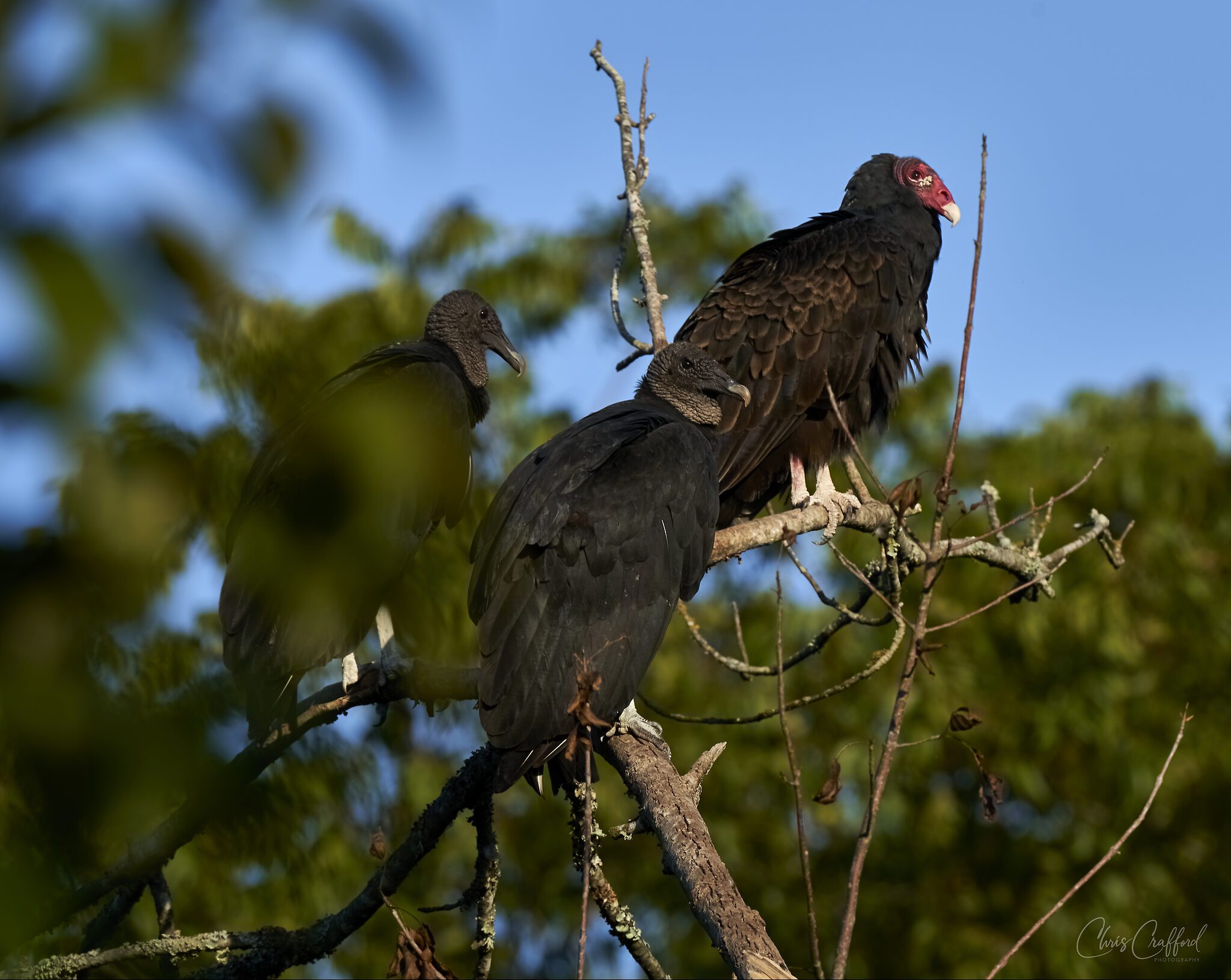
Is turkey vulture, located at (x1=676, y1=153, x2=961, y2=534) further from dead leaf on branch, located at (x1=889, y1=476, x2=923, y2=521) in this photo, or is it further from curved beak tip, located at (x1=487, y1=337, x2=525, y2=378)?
dead leaf on branch, located at (x1=889, y1=476, x2=923, y2=521)

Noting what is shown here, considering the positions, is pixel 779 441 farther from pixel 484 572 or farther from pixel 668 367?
pixel 484 572

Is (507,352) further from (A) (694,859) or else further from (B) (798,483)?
(A) (694,859)

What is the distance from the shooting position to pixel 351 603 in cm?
77

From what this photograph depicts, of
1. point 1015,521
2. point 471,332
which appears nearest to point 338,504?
point 1015,521

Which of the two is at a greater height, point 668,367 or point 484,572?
point 668,367

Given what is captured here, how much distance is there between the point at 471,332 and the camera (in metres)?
4.20

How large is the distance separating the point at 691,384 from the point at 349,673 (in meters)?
1.28

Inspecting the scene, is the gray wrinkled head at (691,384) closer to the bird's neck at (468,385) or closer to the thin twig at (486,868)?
the bird's neck at (468,385)

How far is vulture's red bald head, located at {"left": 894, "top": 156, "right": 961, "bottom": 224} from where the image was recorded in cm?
489

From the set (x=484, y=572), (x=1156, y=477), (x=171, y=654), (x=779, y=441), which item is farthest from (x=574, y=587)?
(x=1156, y=477)

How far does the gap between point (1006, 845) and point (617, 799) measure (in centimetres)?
232

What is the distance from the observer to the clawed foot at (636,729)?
108 inches

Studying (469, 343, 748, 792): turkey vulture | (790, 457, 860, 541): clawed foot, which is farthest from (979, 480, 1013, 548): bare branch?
(469, 343, 748, 792): turkey vulture

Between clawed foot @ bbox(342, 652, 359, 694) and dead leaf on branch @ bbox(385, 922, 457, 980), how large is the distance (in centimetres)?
124
